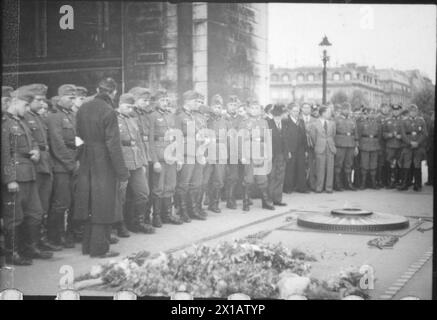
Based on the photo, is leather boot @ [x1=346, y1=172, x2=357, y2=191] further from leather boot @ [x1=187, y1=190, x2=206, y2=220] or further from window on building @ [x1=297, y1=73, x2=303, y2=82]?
leather boot @ [x1=187, y1=190, x2=206, y2=220]

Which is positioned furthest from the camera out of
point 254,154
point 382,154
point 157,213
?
point 382,154

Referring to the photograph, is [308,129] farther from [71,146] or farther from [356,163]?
[71,146]

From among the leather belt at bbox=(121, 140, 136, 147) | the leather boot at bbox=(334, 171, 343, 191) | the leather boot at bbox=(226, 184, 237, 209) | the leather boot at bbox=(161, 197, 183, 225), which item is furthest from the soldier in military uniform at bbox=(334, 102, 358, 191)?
the leather belt at bbox=(121, 140, 136, 147)

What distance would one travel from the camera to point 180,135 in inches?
189

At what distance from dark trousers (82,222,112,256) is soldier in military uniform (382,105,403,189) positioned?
2.40 m

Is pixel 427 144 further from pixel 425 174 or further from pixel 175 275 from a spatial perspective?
pixel 175 275

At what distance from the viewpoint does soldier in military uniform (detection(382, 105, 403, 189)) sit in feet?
16.3

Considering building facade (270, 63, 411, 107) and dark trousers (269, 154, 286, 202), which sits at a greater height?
building facade (270, 63, 411, 107)

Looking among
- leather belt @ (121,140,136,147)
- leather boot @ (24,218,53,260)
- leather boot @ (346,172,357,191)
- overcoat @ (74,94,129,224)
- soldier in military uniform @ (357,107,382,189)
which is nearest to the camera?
leather boot @ (24,218,53,260)

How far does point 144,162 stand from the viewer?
491cm

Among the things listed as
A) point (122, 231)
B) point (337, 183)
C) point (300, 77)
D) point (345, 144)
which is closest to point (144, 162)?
point (122, 231)

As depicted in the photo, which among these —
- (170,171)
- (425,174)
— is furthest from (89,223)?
(425,174)

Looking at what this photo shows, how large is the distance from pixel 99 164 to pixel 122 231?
1.88ft

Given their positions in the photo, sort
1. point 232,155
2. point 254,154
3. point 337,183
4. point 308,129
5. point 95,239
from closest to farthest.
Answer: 1. point 95,239
2. point 254,154
3. point 232,155
4. point 337,183
5. point 308,129
